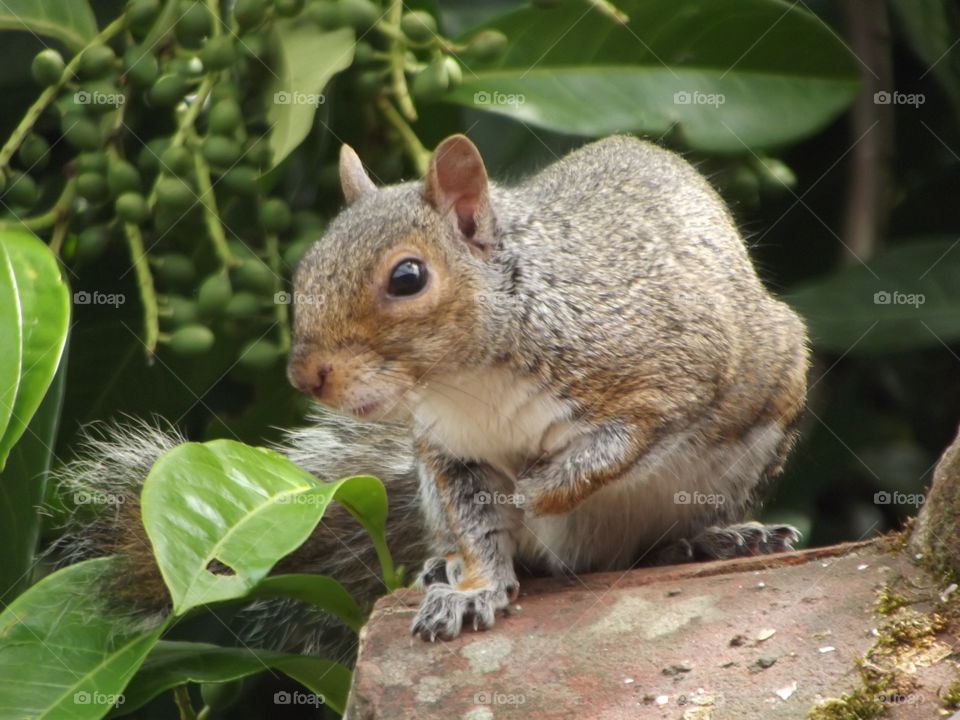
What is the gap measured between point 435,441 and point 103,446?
1.93ft

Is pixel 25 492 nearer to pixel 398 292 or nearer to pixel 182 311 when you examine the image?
pixel 182 311

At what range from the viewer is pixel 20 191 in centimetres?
211

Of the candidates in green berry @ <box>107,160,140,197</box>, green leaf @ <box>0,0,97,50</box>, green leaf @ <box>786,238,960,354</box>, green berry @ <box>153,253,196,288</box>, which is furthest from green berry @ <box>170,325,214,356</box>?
green leaf @ <box>786,238,960,354</box>

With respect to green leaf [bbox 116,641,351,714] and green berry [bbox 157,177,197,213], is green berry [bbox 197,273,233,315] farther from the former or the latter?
green leaf [bbox 116,641,351,714]

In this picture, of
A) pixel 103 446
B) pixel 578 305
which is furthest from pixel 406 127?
pixel 103 446

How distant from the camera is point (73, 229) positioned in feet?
7.25

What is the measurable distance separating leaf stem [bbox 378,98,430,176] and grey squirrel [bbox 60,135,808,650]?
5.7 inches

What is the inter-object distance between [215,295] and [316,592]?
482 millimetres

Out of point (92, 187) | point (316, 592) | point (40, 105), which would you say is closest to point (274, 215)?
point (92, 187)

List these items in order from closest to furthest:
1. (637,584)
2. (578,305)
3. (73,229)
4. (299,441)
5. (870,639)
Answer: (870,639)
(637,584)
(578,305)
(73,229)
(299,441)

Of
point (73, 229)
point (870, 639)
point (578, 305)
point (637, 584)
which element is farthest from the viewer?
point (73, 229)

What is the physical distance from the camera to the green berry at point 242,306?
2043 millimetres

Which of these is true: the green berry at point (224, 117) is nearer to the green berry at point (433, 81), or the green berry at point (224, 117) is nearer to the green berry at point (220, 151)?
the green berry at point (220, 151)

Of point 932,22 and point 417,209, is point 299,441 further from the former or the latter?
point 932,22
